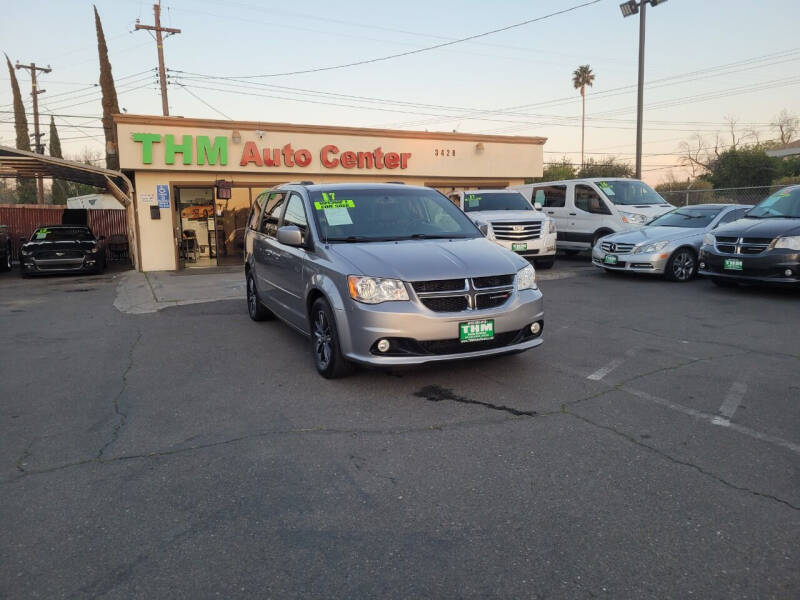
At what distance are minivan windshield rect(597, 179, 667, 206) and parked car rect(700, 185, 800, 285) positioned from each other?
13.9ft

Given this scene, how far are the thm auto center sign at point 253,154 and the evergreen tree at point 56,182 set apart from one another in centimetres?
3534

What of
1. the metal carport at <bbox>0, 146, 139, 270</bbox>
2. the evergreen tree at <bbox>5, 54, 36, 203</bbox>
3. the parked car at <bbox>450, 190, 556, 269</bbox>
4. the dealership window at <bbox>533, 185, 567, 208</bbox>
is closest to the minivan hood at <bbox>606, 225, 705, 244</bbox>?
the parked car at <bbox>450, 190, 556, 269</bbox>

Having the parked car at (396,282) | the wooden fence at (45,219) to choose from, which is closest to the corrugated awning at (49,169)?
the wooden fence at (45,219)

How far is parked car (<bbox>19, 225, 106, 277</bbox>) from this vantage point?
630 inches

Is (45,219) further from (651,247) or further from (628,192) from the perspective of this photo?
(651,247)

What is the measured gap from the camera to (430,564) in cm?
262

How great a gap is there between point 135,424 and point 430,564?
275cm

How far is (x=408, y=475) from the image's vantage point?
11.4ft

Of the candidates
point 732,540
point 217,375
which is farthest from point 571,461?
point 217,375

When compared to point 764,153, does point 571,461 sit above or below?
below

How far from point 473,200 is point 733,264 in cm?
647

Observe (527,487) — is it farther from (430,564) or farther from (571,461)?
(430,564)

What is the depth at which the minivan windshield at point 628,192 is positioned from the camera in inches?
574

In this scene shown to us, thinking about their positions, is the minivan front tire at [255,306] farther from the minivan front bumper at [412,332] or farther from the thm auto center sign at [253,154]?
the thm auto center sign at [253,154]
